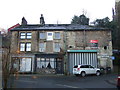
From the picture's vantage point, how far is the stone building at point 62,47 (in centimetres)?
3425

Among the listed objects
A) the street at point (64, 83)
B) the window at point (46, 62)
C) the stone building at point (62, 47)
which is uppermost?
the stone building at point (62, 47)

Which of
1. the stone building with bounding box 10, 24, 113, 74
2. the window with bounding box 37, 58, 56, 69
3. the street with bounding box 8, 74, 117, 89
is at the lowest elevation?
the street with bounding box 8, 74, 117, 89

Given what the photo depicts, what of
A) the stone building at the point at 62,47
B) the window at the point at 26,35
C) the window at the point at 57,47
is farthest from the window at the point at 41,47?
the window at the point at 26,35

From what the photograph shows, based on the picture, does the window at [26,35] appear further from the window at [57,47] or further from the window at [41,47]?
the window at [57,47]

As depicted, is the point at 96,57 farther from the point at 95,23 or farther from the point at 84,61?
the point at 95,23

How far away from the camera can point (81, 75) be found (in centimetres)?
2841

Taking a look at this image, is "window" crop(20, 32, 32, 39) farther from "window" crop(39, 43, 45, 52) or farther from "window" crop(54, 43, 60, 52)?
"window" crop(54, 43, 60, 52)

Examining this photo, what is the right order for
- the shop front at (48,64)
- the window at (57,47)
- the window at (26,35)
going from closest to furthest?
the shop front at (48,64) → the window at (57,47) → the window at (26,35)

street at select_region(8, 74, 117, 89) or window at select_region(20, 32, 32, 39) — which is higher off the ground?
window at select_region(20, 32, 32, 39)

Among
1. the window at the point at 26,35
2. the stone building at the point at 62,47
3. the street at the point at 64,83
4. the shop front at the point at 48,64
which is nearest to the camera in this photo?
the street at the point at 64,83

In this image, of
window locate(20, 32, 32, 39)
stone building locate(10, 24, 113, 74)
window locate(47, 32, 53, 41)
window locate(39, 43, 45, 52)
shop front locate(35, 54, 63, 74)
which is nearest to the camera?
stone building locate(10, 24, 113, 74)

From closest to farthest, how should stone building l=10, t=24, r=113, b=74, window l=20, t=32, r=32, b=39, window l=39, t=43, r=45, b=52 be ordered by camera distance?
1. stone building l=10, t=24, r=113, b=74
2. window l=39, t=43, r=45, b=52
3. window l=20, t=32, r=32, b=39

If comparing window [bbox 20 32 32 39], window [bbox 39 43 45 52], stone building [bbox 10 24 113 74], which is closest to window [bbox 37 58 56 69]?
stone building [bbox 10 24 113 74]

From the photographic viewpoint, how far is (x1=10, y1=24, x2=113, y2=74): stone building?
112 ft
